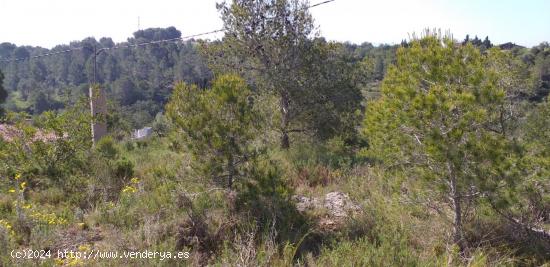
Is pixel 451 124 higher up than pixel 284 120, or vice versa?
pixel 451 124

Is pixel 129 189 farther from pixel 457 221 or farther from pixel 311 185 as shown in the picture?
pixel 457 221

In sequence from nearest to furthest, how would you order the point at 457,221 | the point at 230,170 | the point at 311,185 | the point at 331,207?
the point at 457,221 < the point at 230,170 < the point at 331,207 < the point at 311,185

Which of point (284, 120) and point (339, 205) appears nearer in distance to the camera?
point (339, 205)

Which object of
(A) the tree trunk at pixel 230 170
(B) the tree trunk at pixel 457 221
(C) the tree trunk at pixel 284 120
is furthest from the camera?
(C) the tree trunk at pixel 284 120

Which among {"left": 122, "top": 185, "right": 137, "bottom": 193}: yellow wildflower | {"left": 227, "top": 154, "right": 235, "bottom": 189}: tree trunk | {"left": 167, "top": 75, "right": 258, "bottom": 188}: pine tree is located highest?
{"left": 167, "top": 75, "right": 258, "bottom": 188}: pine tree

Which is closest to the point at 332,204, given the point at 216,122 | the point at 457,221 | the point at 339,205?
the point at 339,205

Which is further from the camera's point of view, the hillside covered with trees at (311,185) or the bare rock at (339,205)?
the bare rock at (339,205)

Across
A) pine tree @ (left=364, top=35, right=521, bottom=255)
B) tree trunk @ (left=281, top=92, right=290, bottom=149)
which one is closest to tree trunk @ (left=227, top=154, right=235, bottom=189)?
pine tree @ (left=364, top=35, right=521, bottom=255)

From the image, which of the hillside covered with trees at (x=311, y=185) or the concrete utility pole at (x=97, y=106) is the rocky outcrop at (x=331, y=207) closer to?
the hillside covered with trees at (x=311, y=185)

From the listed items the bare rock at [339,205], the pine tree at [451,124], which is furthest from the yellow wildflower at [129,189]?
the pine tree at [451,124]

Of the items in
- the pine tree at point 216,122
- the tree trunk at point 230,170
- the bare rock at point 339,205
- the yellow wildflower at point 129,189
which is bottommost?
the bare rock at point 339,205

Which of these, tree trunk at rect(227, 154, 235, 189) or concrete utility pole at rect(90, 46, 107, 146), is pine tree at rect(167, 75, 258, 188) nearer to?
tree trunk at rect(227, 154, 235, 189)

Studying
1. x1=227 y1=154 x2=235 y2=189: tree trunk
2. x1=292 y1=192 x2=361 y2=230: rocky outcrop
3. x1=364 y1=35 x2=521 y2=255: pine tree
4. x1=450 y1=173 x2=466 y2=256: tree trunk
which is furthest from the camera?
x1=292 y1=192 x2=361 y2=230: rocky outcrop

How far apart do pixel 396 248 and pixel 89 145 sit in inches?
188
